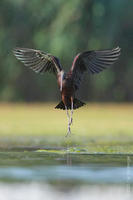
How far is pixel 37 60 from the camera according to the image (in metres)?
9.26

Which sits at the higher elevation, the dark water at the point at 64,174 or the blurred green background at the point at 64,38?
the blurred green background at the point at 64,38

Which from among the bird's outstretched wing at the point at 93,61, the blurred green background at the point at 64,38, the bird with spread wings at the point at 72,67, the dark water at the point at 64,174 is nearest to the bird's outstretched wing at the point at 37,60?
the bird with spread wings at the point at 72,67

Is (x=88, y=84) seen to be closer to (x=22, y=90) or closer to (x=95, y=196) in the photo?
(x=22, y=90)

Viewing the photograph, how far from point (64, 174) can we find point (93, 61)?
8.49 ft

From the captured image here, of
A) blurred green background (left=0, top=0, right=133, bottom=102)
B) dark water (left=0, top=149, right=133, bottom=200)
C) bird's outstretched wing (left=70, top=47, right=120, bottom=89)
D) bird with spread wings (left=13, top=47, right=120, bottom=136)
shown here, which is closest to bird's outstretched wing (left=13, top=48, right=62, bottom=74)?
bird with spread wings (left=13, top=47, right=120, bottom=136)

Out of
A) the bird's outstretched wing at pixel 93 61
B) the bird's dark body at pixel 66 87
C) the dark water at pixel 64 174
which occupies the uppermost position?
the bird's outstretched wing at pixel 93 61

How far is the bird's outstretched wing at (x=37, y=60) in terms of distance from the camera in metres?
8.99

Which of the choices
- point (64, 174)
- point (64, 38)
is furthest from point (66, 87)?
point (64, 38)

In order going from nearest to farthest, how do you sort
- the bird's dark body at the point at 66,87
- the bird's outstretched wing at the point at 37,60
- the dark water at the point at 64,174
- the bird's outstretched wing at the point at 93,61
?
the dark water at the point at 64,174
the bird's dark body at the point at 66,87
the bird's outstretched wing at the point at 93,61
the bird's outstretched wing at the point at 37,60

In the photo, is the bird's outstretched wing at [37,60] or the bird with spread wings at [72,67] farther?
the bird's outstretched wing at [37,60]

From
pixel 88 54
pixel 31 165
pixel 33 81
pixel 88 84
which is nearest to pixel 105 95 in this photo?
pixel 88 84

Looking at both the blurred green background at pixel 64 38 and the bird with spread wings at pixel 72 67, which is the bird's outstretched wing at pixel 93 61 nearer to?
the bird with spread wings at pixel 72 67

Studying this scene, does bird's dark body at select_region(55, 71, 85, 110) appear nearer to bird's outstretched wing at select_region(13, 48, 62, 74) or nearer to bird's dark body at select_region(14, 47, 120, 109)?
bird's dark body at select_region(14, 47, 120, 109)

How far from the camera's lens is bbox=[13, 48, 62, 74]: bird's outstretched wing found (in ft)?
29.5
